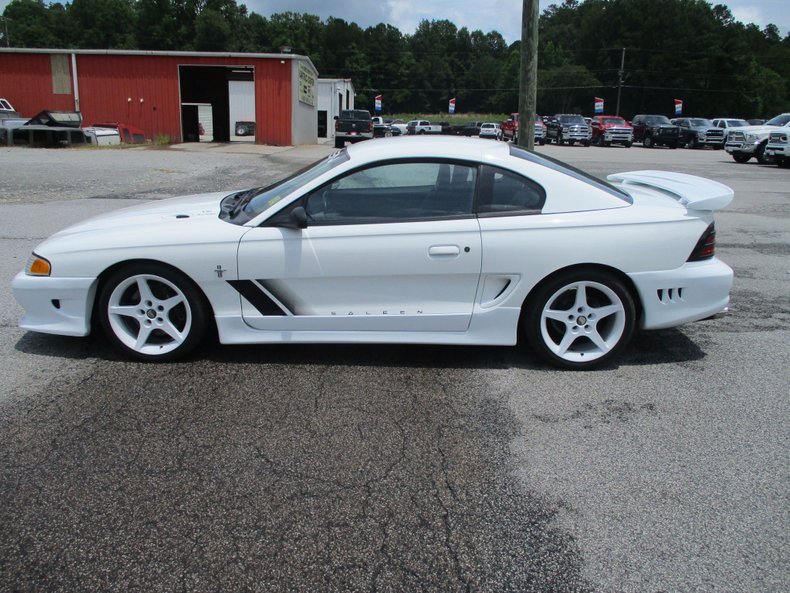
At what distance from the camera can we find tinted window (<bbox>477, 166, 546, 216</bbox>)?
4.30 m

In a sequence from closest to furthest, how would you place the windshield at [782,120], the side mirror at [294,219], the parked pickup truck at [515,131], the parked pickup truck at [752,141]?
the side mirror at [294,219] < the parked pickup truck at [752,141] < the windshield at [782,120] < the parked pickup truck at [515,131]

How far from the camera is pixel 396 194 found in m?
4.35

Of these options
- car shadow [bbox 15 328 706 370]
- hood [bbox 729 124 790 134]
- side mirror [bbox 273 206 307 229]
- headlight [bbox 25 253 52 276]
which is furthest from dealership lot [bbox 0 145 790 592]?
hood [bbox 729 124 790 134]

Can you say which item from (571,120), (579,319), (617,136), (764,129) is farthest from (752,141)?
(579,319)

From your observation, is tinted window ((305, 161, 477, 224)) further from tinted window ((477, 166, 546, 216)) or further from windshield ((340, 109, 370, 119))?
windshield ((340, 109, 370, 119))

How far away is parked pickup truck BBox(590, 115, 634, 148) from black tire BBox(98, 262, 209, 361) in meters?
42.9

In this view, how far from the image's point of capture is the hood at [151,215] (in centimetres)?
451

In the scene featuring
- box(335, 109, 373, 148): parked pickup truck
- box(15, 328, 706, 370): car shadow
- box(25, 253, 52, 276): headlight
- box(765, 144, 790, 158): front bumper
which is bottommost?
box(15, 328, 706, 370): car shadow

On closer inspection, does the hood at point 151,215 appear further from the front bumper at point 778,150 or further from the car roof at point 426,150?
the front bumper at point 778,150

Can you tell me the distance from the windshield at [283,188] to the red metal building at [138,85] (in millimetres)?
→ 27414

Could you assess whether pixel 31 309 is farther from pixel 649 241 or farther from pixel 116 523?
pixel 649 241

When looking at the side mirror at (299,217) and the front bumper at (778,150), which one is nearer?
the side mirror at (299,217)

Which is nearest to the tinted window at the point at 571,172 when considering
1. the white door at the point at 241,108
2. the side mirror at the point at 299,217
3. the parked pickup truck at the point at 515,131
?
the side mirror at the point at 299,217

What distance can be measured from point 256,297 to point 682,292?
110 inches
